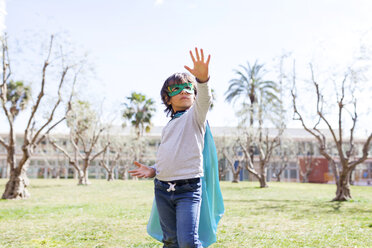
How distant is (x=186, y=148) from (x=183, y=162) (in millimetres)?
125

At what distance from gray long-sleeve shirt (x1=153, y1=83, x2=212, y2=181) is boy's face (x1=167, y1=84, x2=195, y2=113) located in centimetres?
17

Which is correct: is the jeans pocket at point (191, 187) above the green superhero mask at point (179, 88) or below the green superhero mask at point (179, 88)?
below

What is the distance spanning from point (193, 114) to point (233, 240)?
147 inches

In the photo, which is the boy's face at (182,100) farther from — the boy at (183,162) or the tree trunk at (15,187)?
the tree trunk at (15,187)

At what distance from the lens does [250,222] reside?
27.2 feet

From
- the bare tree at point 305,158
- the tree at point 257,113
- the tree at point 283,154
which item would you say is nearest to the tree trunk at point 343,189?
the tree at point 257,113

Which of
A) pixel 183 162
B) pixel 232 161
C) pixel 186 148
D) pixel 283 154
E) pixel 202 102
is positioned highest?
pixel 202 102

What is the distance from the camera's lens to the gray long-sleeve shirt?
2.90 meters

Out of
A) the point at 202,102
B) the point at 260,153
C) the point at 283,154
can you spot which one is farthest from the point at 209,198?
the point at 283,154

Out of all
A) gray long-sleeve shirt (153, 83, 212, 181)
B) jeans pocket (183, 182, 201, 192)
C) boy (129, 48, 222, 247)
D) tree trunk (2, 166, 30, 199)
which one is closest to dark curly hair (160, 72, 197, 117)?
boy (129, 48, 222, 247)

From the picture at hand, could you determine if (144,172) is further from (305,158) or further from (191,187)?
(305,158)

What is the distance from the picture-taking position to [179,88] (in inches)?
126

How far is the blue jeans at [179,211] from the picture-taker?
2.74 meters

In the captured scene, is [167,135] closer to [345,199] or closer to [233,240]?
[233,240]
